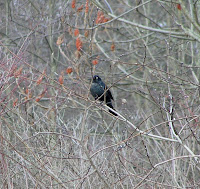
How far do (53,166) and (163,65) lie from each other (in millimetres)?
6456

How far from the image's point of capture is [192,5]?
18.6ft

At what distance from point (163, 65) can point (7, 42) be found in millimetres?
3981

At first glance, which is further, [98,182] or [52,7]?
[52,7]

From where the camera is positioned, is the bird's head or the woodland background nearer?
the woodland background

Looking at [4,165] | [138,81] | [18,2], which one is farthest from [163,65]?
[4,165]

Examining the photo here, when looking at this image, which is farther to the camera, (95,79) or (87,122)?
(95,79)

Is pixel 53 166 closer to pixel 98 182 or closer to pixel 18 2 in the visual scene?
pixel 98 182

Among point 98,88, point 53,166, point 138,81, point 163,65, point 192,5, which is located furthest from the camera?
point 163,65

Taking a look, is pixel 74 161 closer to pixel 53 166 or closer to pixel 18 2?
A: pixel 53 166

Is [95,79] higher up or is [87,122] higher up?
[95,79]

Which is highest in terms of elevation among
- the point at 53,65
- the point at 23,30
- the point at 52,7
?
the point at 52,7

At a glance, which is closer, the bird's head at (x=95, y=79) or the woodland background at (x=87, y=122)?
the woodland background at (x=87, y=122)

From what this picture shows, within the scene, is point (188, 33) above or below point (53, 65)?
above

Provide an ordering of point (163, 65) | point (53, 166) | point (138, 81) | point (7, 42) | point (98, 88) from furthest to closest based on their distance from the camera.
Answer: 1. point (163, 65)
2. point (7, 42)
3. point (138, 81)
4. point (98, 88)
5. point (53, 166)
